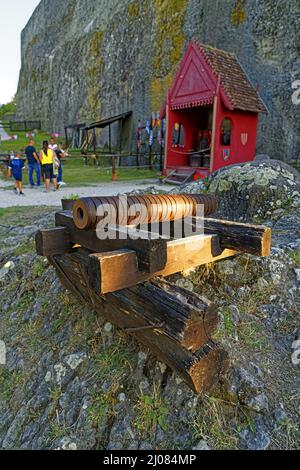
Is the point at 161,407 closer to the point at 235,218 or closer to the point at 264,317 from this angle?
the point at 264,317

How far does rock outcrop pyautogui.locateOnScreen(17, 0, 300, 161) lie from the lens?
1315 centimetres

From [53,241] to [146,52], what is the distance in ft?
67.2

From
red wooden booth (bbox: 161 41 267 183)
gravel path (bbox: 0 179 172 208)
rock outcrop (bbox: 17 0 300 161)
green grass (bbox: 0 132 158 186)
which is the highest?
rock outcrop (bbox: 17 0 300 161)

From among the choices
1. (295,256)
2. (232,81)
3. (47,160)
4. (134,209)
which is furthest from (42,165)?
(295,256)

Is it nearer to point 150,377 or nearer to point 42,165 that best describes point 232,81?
point 42,165

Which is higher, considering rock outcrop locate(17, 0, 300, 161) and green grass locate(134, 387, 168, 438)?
rock outcrop locate(17, 0, 300, 161)

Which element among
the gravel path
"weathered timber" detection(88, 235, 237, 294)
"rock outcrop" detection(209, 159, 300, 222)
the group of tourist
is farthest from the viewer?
the group of tourist

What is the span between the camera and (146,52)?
19.9 metres

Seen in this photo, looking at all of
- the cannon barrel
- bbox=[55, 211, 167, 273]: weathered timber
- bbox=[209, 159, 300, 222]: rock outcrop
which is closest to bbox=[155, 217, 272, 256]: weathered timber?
the cannon barrel

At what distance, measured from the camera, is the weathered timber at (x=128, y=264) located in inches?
77.3

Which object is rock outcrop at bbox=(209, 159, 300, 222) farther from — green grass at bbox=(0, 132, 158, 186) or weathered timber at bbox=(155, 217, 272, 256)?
green grass at bbox=(0, 132, 158, 186)

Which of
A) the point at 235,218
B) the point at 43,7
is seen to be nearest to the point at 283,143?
the point at 235,218

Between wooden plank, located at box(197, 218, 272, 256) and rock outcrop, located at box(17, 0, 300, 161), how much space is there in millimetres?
12176

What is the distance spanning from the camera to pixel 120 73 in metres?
22.8
